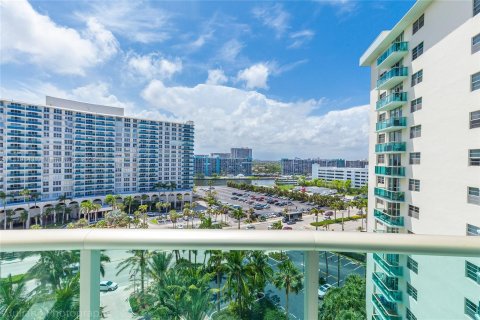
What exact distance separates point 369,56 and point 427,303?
503 inches

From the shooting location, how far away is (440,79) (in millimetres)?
7195

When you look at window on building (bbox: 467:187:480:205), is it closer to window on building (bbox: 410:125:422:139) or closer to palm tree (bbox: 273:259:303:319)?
window on building (bbox: 410:125:422:139)

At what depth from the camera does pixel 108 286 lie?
0.85 m

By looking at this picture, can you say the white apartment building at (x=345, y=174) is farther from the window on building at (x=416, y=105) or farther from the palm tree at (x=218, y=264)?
the palm tree at (x=218, y=264)

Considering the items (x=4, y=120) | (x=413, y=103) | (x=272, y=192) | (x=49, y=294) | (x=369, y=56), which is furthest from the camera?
(x=272, y=192)

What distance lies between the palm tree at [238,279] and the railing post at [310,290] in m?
0.21

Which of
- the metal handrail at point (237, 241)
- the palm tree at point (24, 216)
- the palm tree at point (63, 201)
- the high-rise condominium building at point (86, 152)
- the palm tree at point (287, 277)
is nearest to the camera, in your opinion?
the metal handrail at point (237, 241)

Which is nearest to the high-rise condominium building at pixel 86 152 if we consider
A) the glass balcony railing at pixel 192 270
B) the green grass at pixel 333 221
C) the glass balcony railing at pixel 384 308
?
the green grass at pixel 333 221

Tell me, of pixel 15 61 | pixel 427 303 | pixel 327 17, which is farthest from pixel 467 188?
pixel 15 61

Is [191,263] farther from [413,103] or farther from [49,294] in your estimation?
[413,103]

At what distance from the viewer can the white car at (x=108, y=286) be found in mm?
844

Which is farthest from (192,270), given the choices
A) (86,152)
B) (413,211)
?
(86,152)

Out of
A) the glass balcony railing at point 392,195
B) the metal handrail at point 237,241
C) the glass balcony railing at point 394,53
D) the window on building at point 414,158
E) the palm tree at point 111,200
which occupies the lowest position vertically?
the palm tree at point 111,200

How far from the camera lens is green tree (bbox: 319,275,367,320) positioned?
2.79ft
